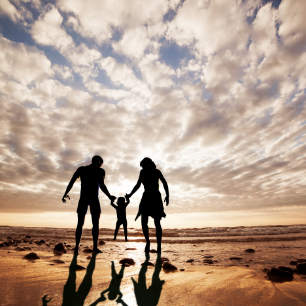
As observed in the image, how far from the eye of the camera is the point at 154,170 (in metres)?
4.86

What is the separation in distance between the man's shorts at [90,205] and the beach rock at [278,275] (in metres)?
3.65

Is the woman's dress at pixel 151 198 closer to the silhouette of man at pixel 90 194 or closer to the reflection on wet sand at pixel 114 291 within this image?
the silhouette of man at pixel 90 194

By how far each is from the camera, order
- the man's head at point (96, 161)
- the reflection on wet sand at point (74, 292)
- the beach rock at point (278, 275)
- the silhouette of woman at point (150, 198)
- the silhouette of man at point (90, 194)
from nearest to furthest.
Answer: the reflection on wet sand at point (74, 292)
the beach rock at point (278, 275)
the silhouette of man at point (90, 194)
the silhouette of woman at point (150, 198)
the man's head at point (96, 161)

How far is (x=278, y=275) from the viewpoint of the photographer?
2338 mm

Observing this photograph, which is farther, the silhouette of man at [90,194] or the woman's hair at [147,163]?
the woman's hair at [147,163]

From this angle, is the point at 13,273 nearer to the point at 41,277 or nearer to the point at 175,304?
the point at 41,277

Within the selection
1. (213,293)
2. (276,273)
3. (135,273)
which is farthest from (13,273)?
(276,273)

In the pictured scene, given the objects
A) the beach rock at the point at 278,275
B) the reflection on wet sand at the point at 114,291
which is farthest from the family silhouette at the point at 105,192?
the beach rock at the point at 278,275

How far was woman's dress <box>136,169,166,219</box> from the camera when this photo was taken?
15.3 feet

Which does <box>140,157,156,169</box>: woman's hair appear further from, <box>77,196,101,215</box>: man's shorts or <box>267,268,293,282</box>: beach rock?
<box>267,268,293,282</box>: beach rock

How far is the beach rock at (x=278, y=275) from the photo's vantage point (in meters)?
2.21

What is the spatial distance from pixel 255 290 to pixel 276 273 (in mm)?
832

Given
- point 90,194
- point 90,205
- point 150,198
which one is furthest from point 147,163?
point 90,205

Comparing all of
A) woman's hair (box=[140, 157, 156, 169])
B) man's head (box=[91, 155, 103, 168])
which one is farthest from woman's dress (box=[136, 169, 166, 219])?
man's head (box=[91, 155, 103, 168])
